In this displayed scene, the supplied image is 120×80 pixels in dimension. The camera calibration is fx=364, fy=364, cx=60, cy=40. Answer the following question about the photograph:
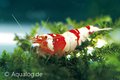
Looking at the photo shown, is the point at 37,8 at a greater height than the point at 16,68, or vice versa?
the point at 37,8

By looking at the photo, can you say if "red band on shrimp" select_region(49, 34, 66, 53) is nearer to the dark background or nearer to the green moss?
the green moss

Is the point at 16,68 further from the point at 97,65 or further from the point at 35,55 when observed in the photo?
the point at 97,65

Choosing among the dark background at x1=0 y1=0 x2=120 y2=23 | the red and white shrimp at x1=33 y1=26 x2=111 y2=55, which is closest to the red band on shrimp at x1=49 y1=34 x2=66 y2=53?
the red and white shrimp at x1=33 y1=26 x2=111 y2=55

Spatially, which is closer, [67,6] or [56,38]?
[56,38]

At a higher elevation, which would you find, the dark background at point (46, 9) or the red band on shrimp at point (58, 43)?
the dark background at point (46, 9)

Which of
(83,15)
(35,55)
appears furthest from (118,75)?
(83,15)

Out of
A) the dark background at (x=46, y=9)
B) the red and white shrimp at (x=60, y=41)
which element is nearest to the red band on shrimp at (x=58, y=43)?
the red and white shrimp at (x=60, y=41)

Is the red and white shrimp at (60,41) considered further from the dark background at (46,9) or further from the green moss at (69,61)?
the dark background at (46,9)
